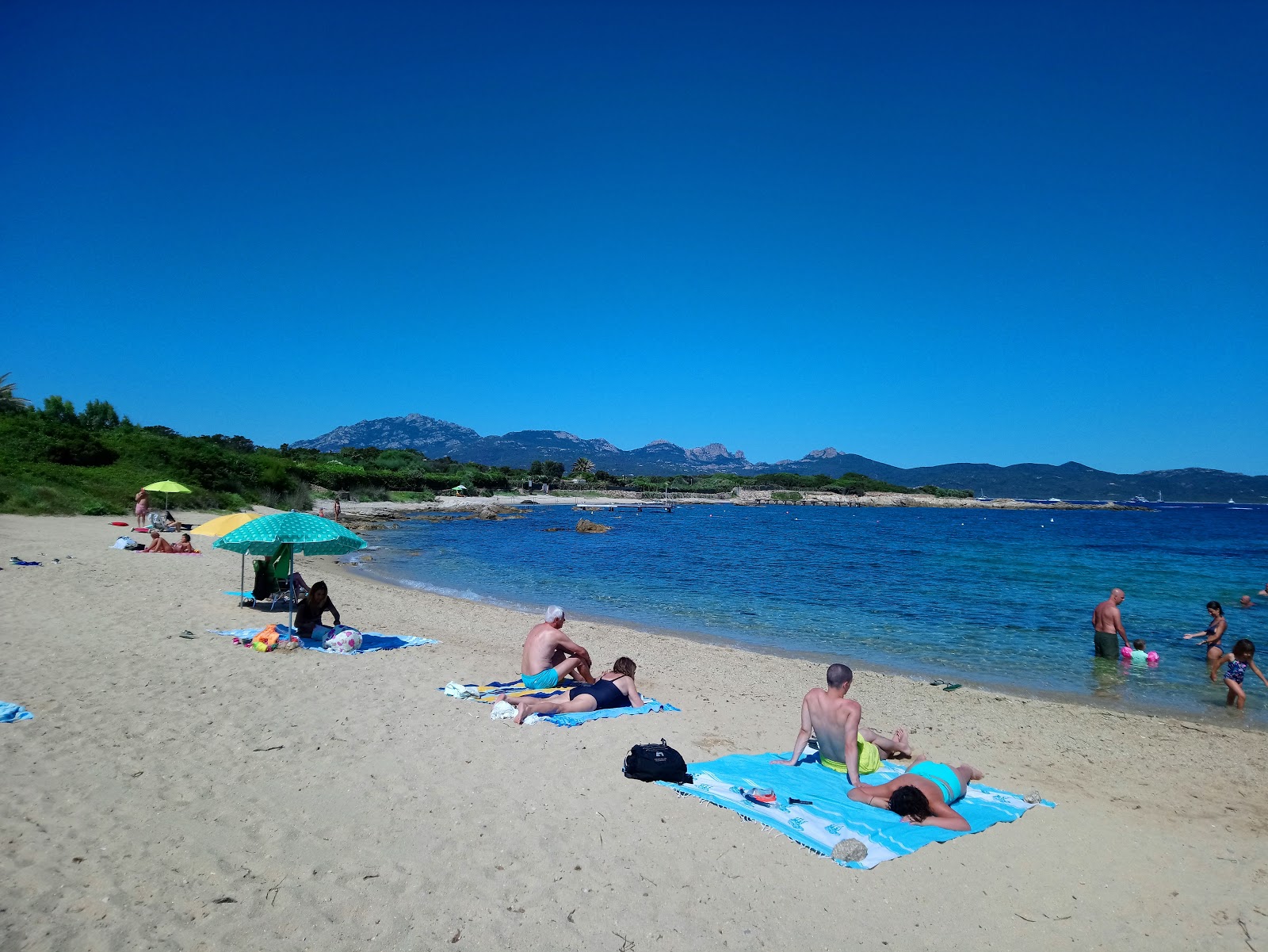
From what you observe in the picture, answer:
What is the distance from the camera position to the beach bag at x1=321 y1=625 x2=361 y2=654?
980 cm

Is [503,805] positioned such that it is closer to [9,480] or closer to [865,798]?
[865,798]

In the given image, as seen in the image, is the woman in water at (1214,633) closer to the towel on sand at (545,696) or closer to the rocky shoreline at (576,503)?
the towel on sand at (545,696)

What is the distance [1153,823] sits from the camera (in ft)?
18.5

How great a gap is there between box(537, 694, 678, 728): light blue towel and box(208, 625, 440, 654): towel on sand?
4.11m

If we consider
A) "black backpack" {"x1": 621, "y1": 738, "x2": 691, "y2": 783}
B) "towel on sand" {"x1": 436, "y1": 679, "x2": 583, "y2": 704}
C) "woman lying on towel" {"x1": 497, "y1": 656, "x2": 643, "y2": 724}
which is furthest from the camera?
"towel on sand" {"x1": 436, "y1": 679, "x2": 583, "y2": 704}

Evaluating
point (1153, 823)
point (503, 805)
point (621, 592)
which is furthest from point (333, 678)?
point (621, 592)

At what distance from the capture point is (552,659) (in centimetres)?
845

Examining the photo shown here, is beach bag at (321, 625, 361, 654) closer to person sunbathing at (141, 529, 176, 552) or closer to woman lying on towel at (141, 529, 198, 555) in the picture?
woman lying on towel at (141, 529, 198, 555)

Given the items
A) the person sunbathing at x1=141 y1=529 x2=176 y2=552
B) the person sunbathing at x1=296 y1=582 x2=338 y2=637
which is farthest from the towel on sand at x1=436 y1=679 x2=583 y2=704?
the person sunbathing at x1=141 y1=529 x2=176 y2=552

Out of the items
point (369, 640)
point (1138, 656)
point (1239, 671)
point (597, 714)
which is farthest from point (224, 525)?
point (1138, 656)

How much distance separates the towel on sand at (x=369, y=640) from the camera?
393 inches

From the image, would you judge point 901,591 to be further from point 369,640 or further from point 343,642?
point 343,642

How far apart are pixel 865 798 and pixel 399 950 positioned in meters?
3.55

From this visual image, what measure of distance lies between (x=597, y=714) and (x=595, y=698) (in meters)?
0.19
